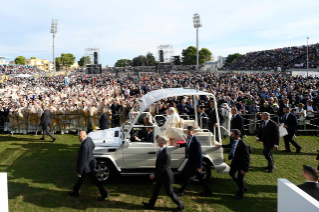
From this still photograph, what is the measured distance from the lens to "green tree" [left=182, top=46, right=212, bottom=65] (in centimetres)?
9700

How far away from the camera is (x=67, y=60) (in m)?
124

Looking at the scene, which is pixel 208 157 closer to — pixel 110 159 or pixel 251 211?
pixel 251 211

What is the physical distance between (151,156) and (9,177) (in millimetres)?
3796

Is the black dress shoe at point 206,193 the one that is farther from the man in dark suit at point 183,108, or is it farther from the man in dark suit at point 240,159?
the man in dark suit at point 183,108

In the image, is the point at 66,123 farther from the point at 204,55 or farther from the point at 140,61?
the point at 204,55

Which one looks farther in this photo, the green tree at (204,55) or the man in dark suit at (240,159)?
the green tree at (204,55)

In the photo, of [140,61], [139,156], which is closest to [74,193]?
[139,156]

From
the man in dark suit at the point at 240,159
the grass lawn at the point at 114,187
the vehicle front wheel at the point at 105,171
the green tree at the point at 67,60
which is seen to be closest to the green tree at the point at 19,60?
the green tree at the point at 67,60

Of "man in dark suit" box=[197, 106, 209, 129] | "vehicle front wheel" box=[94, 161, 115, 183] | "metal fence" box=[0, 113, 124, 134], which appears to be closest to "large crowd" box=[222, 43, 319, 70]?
"metal fence" box=[0, 113, 124, 134]

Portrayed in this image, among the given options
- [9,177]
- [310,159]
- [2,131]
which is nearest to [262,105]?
[310,159]

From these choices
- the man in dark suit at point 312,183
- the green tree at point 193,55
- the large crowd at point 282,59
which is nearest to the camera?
the man in dark suit at point 312,183

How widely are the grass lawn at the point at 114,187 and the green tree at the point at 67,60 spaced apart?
123 m

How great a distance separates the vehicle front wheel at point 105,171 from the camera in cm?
614

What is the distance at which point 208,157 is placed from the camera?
613 centimetres
